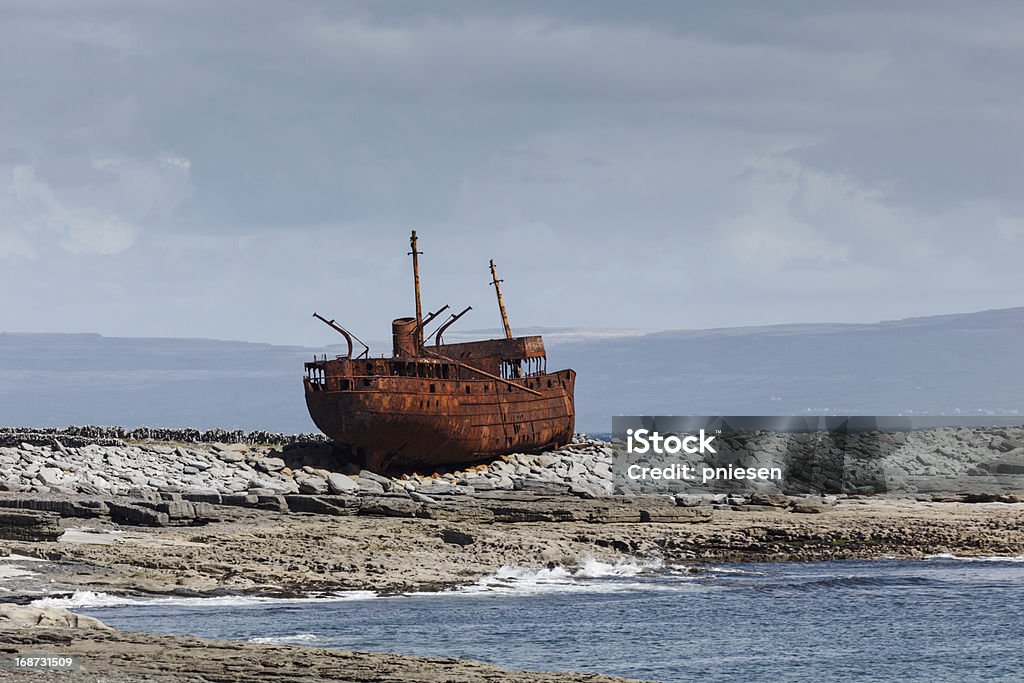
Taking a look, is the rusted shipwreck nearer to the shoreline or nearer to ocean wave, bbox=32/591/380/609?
the shoreline

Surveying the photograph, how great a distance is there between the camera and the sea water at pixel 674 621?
97.2 ft

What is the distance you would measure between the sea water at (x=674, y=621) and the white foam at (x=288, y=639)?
0.13 ft

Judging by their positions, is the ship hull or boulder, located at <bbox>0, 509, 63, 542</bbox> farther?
the ship hull

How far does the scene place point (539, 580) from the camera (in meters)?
40.0

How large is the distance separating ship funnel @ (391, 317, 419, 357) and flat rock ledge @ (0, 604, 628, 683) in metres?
35.6

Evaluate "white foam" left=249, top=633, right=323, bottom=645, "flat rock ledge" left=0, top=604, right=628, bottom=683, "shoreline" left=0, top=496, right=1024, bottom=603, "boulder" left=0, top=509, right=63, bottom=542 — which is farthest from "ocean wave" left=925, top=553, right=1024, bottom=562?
"boulder" left=0, top=509, right=63, bottom=542

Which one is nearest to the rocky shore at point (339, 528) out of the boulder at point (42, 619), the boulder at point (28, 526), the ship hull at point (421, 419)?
the boulder at point (28, 526)

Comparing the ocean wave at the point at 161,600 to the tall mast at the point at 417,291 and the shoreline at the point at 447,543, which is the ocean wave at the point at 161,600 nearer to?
the shoreline at the point at 447,543

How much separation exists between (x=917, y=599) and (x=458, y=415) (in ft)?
79.1

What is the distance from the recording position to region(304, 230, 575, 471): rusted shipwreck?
185ft

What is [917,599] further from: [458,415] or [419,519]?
[458,415]

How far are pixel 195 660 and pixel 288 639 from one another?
17.9ft

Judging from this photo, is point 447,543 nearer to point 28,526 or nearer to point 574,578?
point 574,578

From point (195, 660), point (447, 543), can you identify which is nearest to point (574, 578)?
point (447, 543)
